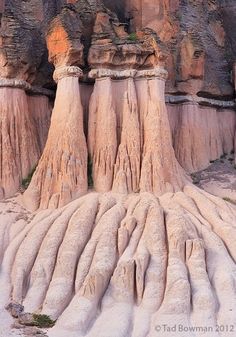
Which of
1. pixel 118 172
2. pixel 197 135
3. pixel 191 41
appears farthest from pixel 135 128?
pixel 191 41

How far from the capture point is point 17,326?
48.4ft

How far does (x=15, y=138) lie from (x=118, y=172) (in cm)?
450

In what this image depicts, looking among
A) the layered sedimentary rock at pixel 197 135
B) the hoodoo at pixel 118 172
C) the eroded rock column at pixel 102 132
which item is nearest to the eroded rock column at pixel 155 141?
the hoodoo at pixel 118 172

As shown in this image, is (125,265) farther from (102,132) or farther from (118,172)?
(102,132)

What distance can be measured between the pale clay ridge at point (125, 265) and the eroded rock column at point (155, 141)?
2.99ft

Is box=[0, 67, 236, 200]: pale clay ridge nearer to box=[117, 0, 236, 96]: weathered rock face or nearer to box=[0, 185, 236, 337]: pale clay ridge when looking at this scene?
box=[117, 0, 236, 96]: weathered rock face

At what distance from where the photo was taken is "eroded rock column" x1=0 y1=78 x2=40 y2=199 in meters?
21.5

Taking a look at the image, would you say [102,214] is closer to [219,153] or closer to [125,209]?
[125,209]

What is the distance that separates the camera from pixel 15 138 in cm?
2208

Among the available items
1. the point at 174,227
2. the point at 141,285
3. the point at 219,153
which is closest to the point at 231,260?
the point at 174,227

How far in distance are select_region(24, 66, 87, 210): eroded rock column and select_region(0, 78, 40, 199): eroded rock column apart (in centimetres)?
127

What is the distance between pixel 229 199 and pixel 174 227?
594cm

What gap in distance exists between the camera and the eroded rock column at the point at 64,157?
66.1 feet

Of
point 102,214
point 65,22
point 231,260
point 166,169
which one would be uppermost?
point 65,22
